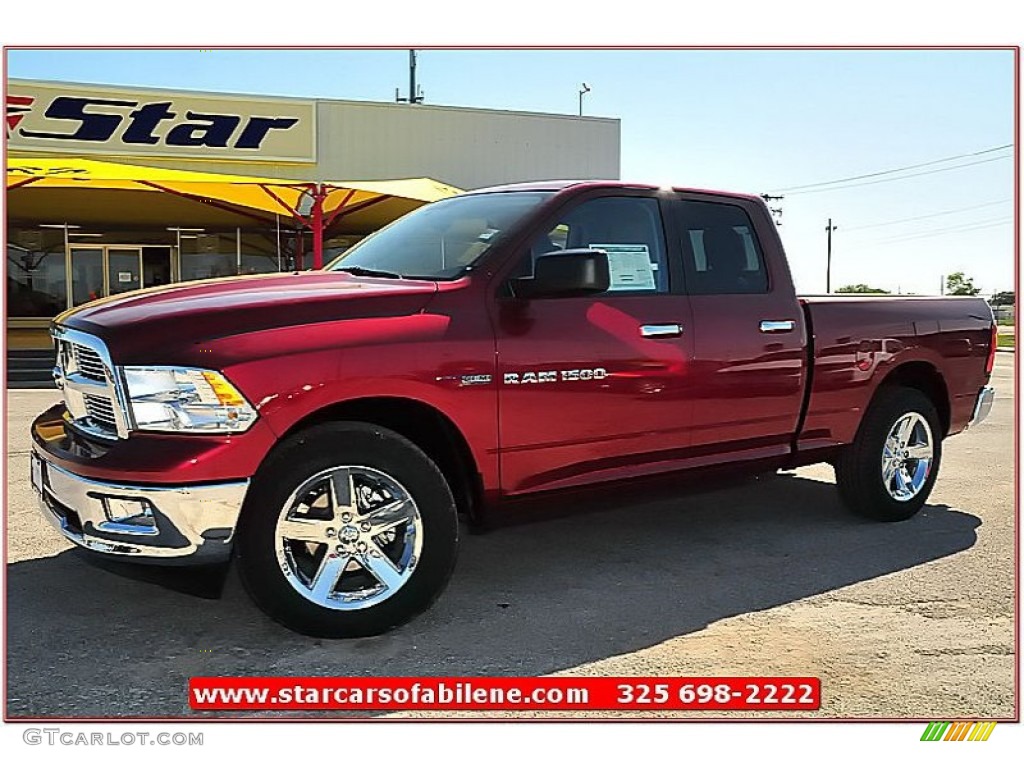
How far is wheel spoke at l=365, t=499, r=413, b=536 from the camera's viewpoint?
3504mm

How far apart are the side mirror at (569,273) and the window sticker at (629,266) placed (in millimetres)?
472

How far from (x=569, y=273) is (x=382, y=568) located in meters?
1.33

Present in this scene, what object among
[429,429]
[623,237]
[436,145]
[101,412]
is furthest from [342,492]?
[436,145]

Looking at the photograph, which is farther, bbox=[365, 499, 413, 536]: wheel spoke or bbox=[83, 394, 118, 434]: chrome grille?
bbox=[365, 499, 413, 536]: wheel spoke

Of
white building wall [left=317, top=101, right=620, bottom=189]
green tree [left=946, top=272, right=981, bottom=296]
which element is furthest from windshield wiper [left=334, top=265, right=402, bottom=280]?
white building wall [left=317, top=101, right=620, bottom=189]

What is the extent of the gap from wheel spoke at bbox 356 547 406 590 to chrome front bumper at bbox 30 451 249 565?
503 millimetres

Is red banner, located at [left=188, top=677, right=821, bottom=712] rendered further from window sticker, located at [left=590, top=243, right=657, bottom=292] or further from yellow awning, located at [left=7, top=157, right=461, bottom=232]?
yellow awning, located at [left=7, top=157, right=461, bottom=232]

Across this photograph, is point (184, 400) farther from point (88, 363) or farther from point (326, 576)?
point (326, 576)

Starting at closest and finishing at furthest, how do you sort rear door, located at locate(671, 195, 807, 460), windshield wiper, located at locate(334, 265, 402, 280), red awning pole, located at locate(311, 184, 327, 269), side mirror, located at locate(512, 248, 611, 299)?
side mirror, located at locate(512, 248, 611, 299)
windshield wiper, located at locate(334, 265, 402, 280)
rear door, located at locate(671, 195, 807, 460)
red awning pole, located at locate(311, 184, 327, 269)

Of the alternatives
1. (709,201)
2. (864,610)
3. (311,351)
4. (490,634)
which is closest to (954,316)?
(709,201)

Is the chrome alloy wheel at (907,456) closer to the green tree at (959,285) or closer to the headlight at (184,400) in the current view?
the green tree at (959,285)

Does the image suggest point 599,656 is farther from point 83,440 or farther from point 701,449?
point 83,440

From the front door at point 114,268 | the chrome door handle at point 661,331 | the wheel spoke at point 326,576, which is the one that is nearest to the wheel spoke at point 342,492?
the wheel spoke at point 326,576

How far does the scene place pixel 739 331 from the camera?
454cm
